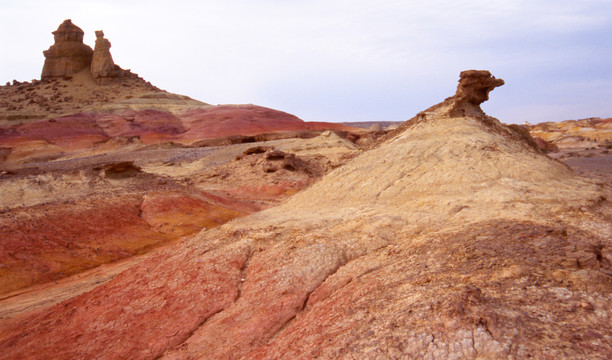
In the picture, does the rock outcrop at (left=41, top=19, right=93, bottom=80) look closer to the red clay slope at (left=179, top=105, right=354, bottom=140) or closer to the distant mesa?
the distant mesa

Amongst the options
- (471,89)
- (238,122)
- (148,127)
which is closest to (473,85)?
(471,89)

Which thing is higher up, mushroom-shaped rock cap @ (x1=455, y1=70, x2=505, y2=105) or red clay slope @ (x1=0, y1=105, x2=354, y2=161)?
red clay slope @ (x1=0, y1=105, x2=354, y2=161)

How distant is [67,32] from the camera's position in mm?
41281

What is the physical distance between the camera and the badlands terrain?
9.73ft

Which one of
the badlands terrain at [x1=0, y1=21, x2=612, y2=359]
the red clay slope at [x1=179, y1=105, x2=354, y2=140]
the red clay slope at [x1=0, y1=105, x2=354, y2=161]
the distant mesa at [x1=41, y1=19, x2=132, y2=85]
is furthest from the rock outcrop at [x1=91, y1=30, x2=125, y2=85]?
the badlands terrain at [x1=0, y1=21, x2=612, y2=359]

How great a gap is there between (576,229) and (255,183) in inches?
526

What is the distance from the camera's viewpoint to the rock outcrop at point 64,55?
41.2 meters

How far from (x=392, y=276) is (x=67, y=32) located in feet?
150

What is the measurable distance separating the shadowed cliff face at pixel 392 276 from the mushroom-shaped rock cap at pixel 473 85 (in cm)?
79

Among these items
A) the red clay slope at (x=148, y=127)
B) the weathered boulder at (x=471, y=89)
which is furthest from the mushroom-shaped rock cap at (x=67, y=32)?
the weathered boulder at (x=471, y=89)

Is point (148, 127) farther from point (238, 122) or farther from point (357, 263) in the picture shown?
point (357, 263)

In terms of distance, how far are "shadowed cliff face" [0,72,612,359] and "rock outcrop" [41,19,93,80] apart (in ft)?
134

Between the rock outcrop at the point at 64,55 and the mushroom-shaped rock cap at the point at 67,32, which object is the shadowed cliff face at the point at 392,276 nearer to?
the rock outcrop at the point at 64,55

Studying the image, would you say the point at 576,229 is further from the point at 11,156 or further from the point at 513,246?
the point at 11,156
